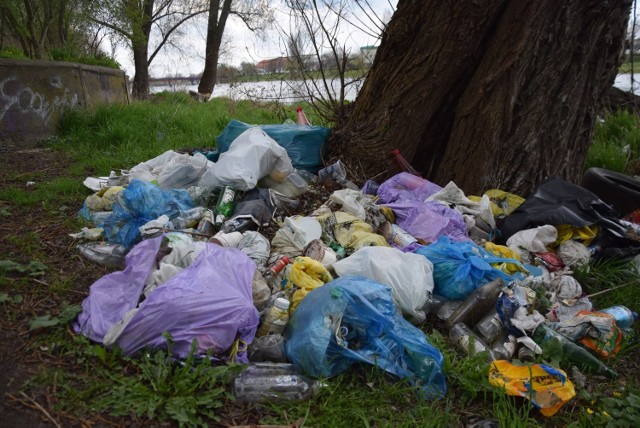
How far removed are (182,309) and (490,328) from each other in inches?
57.6

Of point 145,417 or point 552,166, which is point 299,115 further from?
point 145,417

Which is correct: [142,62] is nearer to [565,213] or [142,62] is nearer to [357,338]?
[565,213]

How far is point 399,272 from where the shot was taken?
7.31ft

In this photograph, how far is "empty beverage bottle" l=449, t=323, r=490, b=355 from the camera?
1.96 metres

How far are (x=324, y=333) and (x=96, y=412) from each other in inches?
33.0

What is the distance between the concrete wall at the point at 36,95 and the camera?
4895 mm

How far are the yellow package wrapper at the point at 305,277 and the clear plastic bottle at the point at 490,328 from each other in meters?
0.80

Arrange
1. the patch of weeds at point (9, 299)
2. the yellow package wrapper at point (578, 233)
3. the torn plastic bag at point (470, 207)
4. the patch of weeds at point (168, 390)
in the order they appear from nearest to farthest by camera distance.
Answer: the patch of weeds at point (168, 390)
the patch of weeds at point (9, 299)
the yellow package wrapper at point (578, 233)
the torn plastic bag at point (470, 207)

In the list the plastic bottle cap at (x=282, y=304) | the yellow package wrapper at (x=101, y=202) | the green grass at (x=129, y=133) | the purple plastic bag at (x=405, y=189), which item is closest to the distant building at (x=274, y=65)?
the green grass at (x=129, y=133)

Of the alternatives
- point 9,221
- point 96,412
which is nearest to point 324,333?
point 96,412

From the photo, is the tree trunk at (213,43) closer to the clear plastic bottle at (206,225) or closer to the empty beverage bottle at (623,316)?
the clear plastic bottle at (206,225)

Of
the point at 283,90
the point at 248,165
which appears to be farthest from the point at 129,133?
the point at 248,165

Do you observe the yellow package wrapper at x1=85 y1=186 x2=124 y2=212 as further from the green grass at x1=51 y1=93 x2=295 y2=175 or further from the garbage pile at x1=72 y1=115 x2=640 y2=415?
the green grass at x1=51 y1=93 x2=295 y2=175

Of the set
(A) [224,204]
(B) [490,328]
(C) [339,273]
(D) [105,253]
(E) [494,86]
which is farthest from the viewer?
(E) [494,86]
